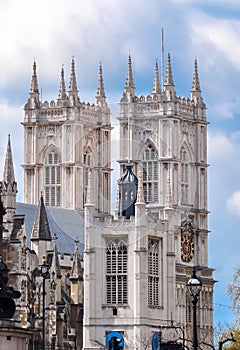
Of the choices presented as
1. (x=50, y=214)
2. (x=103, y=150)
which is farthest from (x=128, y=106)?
(x=50, y=214)

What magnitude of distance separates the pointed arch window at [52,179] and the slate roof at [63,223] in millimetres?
4802

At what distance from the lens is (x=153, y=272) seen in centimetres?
11869

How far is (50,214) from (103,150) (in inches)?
519

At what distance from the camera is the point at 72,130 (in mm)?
149375

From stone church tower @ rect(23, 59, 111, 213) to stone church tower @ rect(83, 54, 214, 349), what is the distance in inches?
128

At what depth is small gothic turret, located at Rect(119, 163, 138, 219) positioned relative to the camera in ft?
389

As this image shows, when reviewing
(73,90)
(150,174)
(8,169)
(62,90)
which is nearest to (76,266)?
(8,169)

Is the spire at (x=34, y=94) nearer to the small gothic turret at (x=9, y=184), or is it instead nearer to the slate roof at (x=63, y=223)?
the slate roof at (x=63, y=223)

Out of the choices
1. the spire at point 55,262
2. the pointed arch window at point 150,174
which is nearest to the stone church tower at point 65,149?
the pointed arch window at point 150,174

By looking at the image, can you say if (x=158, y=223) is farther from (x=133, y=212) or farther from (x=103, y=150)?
(x=103, y=150)

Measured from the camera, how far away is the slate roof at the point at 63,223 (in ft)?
438

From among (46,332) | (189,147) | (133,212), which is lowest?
(46,332)

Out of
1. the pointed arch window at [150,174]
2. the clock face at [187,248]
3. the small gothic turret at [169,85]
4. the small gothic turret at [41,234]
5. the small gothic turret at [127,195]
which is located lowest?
the small gothic turret at [41,234]

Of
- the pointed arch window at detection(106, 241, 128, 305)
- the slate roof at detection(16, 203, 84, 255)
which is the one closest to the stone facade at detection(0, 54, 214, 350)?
the pointed arch window at detection(106, 241, 128, 305)
